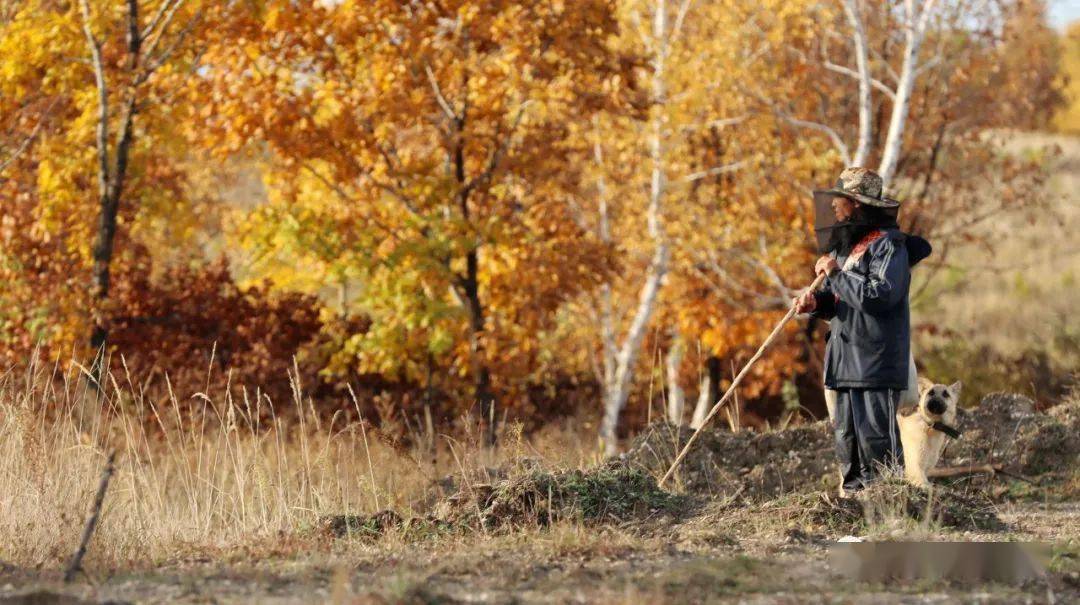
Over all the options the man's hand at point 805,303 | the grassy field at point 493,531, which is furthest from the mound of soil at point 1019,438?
the man's hand at point 805,303

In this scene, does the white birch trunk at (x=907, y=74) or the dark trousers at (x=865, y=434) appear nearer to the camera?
the dark trousers at (x=865, y=434)

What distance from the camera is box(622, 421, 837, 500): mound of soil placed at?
9.12 meters

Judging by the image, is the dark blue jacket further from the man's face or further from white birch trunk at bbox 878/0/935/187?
white birch trunk at bbox 878/0/935/187

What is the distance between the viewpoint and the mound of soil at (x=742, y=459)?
29.9 feet

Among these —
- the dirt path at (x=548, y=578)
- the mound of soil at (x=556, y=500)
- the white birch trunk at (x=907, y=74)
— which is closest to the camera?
the dirt path at (x=548, y=578)

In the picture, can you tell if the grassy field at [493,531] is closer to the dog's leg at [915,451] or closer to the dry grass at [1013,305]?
the dog's leg at [915,451]

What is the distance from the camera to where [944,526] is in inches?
278

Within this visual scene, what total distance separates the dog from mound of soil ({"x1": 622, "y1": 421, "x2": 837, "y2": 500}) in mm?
1318

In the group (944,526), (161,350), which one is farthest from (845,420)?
(161,350)

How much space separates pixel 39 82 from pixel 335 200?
379 centimetres

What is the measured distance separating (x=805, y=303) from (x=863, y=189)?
28.6 inches

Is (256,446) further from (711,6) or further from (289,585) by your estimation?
(711,6)

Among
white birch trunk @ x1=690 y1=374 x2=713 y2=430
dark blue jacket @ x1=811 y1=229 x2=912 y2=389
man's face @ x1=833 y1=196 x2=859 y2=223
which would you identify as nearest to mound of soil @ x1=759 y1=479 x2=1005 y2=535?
dark blue jacket @ x1=811 y1=229 x2=912 y2=389

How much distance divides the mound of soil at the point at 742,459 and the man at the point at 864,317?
4.33ft
